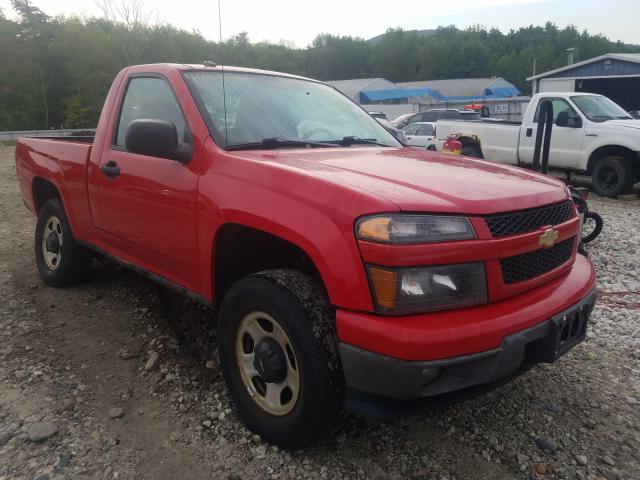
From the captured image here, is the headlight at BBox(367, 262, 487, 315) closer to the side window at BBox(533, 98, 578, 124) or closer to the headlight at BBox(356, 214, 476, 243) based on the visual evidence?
the headlight at BBox(356, 214, 476, 243)

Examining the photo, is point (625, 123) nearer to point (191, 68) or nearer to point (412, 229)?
point (191, 68)

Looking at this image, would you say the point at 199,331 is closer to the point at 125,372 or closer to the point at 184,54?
the point at 125,372

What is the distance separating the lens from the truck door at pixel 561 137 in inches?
393

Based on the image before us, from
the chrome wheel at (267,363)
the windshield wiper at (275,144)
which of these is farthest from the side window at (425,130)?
the chrome wheel at (267,363)

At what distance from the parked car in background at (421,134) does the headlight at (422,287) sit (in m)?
12.9

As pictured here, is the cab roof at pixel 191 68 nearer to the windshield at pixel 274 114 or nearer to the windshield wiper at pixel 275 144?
the windshield at pixel 274 114

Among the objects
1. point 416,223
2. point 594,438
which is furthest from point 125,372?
point 594,438

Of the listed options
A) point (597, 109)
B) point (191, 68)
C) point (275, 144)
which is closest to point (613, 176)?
point (597, 109)

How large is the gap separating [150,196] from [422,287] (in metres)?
1.80

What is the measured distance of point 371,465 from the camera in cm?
243

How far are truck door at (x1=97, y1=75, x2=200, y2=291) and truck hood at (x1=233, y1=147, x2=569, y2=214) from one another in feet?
1.42

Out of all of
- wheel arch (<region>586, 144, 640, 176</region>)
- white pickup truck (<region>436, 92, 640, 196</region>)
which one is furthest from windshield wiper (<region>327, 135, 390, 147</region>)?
wheel arch (<region>586, 144, 640, 176</region>)

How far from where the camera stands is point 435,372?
1.98 metres

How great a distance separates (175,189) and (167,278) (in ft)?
1.95
